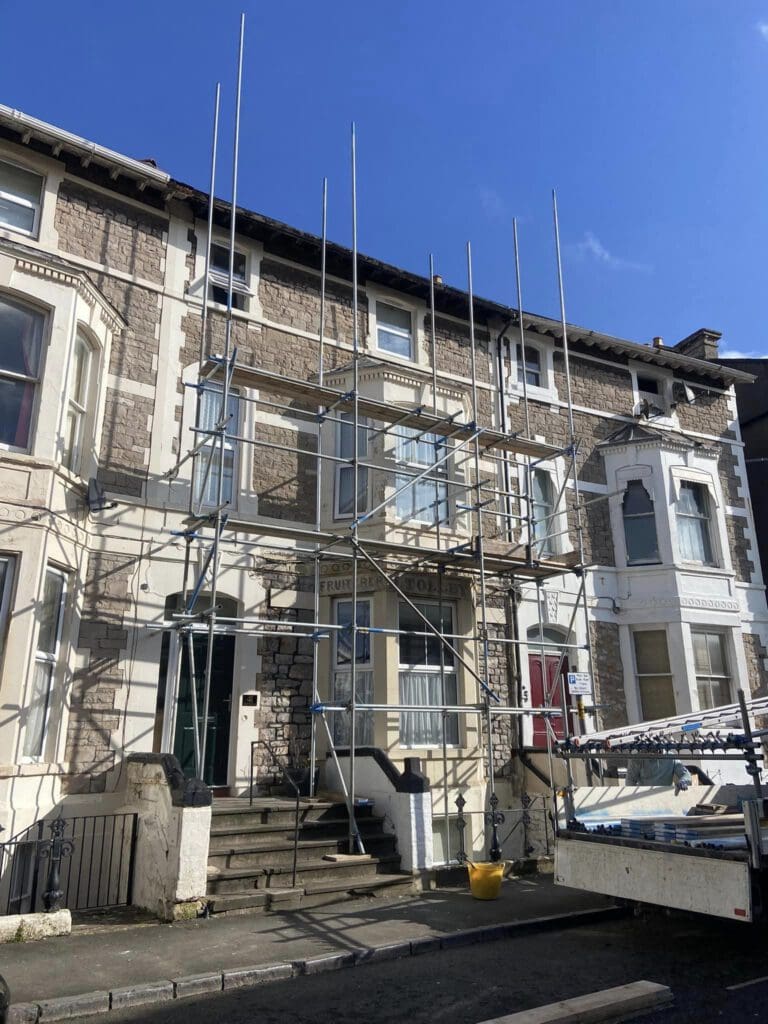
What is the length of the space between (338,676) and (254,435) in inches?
161

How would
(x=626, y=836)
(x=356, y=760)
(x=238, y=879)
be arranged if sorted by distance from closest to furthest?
1. (x=626, y=836)
2. (x=238, y=879)
3. (x=356, y=760)

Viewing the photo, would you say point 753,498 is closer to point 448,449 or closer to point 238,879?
point 448,449

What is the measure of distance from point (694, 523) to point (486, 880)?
31.9 feet

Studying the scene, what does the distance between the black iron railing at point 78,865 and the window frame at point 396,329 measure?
29.4 ft

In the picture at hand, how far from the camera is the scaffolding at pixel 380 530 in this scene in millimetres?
10938

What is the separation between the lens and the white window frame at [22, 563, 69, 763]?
9375mm

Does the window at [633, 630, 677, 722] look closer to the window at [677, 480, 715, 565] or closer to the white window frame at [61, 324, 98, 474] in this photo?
the window at [677, 480, 715, 565]

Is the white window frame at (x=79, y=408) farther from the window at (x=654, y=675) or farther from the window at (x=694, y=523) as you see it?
the window at (x=694, y=523)

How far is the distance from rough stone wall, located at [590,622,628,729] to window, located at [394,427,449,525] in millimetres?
3848

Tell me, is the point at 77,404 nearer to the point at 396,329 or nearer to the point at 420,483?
the point at 420,483

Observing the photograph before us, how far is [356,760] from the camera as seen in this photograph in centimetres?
1116

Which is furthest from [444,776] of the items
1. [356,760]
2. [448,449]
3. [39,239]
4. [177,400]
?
[39,239]

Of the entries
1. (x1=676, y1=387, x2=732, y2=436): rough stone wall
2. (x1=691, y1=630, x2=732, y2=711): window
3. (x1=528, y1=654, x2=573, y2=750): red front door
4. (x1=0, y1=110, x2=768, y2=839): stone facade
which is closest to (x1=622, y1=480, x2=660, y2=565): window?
(x1=0, y1=110, x2=768, y2=839): stone facade

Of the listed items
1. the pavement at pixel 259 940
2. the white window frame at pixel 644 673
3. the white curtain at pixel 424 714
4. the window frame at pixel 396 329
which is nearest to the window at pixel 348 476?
the window frame at pixel 396 329
